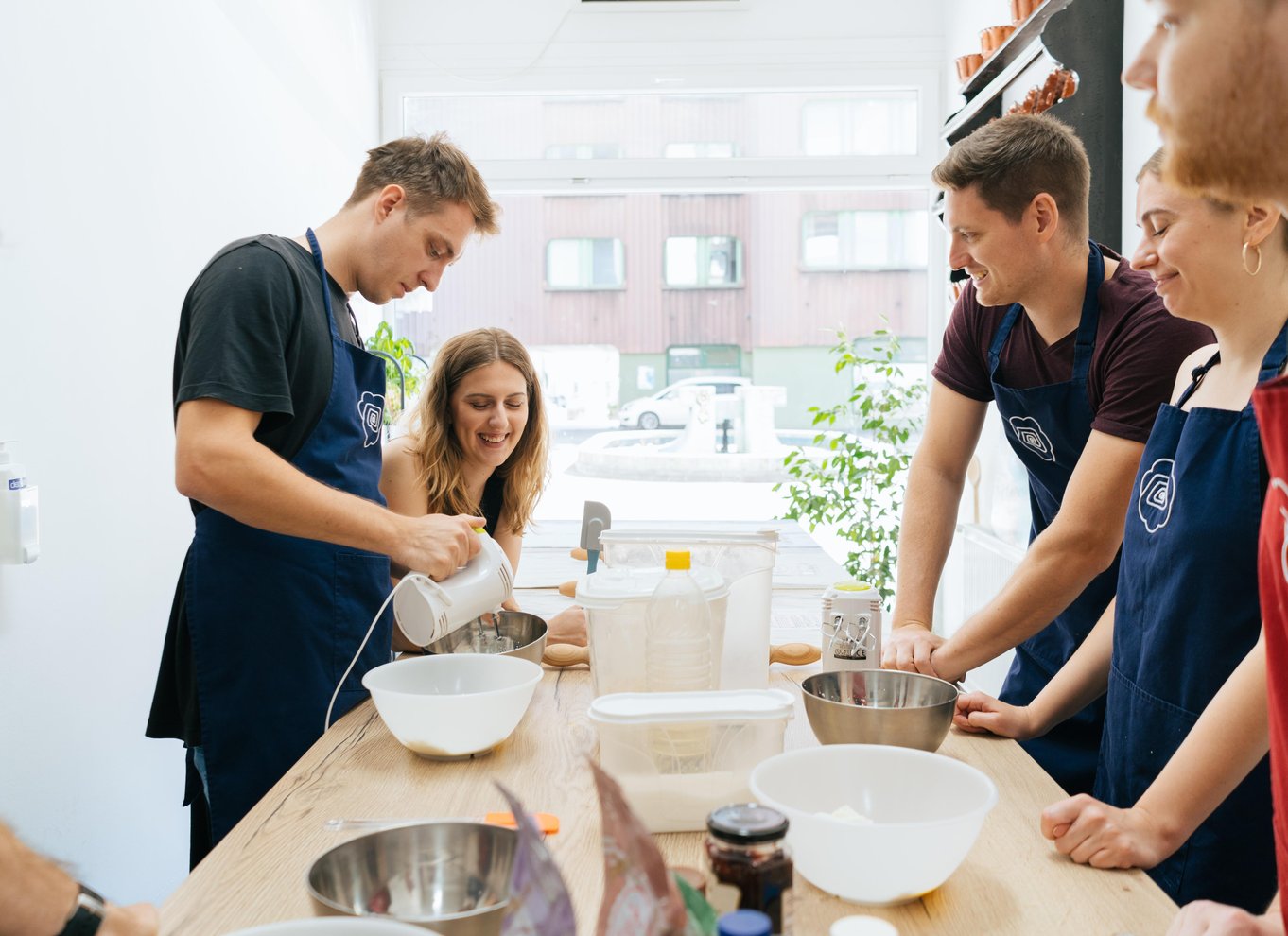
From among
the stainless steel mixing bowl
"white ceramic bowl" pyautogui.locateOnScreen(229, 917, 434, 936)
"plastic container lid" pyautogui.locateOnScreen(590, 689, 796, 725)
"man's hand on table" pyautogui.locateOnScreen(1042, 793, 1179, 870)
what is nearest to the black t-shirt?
the stainless steel mixing bowl

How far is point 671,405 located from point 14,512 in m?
3.19

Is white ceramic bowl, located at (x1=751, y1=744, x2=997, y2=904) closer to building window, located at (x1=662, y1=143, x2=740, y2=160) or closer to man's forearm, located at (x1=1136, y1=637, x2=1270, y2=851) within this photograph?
man's forearm, located at (x1=1136, y1=637, x2=1270, y2=851)

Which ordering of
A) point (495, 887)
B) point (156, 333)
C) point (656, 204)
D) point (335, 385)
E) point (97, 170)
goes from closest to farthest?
point (495, 887), point (335, 385), point (97, 170), point (156, 333), point (656, 204)

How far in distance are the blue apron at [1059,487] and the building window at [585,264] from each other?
2.75 metres

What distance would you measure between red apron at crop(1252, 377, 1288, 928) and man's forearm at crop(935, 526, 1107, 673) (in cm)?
73

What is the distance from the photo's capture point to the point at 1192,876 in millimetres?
1355

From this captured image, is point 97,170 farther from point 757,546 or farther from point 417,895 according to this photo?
point 417,895

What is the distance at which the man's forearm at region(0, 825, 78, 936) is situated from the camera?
0.78 metres

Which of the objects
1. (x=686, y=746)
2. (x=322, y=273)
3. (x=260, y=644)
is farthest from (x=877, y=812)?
(x=322, y=273)

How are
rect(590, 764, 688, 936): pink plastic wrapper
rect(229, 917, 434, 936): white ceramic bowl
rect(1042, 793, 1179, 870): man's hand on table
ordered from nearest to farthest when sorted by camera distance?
rect(590, 764, 688, 936): pink plastic wrapper, rect(229, 917, 434, 936): white ceramic bowl, rect(1042, 793, 1179, 870): man's hand on table

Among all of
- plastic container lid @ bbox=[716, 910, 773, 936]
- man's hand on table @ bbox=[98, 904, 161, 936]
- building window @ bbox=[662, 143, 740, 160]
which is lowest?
man's hand on table @ bbox=[98, 904, 161, 936]

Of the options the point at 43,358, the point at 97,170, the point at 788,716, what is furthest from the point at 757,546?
the point at 97,170

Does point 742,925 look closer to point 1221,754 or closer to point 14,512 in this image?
point 1221,754

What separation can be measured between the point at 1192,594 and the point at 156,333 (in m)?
2.19
